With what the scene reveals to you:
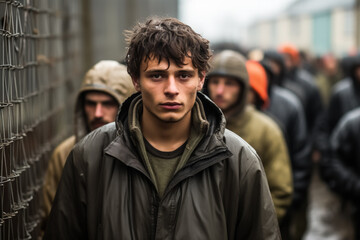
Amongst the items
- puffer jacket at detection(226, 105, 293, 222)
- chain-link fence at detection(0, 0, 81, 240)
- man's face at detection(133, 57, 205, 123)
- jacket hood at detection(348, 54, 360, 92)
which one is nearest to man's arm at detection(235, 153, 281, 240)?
man's face at detection(133, 57, 205, 123)

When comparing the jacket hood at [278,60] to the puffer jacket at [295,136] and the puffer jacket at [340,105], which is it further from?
the puffer jacket at [295,136]

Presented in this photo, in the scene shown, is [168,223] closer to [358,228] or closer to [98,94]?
[98,94]

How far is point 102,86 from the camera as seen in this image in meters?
5.36

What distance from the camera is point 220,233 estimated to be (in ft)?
12.0

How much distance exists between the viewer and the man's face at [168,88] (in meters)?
3.66

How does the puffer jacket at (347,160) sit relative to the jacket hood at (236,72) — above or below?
below

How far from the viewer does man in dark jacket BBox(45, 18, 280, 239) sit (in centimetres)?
361

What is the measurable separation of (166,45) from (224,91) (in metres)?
3.03

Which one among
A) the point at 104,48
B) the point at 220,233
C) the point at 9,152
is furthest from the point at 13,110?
the point at 104,48

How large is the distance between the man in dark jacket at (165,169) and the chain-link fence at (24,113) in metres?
0.65

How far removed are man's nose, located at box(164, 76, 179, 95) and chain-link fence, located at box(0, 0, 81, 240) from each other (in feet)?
3.35

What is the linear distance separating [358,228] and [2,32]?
453cm

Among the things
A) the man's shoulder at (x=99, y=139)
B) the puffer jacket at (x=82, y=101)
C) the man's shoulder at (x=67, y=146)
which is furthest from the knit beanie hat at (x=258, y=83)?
the man's shoulder at (x=99, y=139)

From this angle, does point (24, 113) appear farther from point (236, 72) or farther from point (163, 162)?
point (236, 72)
